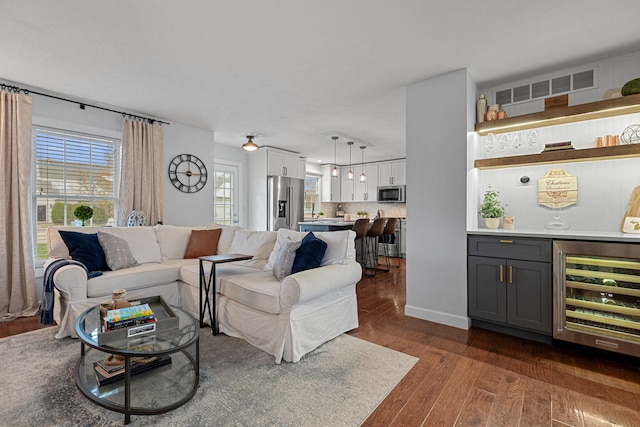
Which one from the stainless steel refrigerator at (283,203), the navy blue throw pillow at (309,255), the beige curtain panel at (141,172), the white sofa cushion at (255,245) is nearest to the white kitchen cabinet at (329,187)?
the stainless steel refrigerator at (283,203)

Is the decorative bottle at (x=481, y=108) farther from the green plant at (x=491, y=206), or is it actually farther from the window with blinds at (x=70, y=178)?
the window with blinds at (x=70, y=178)

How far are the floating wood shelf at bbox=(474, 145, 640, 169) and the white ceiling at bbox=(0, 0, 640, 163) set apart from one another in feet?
2.84

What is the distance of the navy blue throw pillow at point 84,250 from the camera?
3.00m

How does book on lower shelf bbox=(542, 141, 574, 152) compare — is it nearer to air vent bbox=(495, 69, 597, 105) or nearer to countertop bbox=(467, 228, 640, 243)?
air vent bbox=(495, 69, 597, 105)

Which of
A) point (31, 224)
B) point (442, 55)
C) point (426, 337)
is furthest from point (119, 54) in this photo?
point (426, 337)

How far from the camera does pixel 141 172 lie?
4289mm

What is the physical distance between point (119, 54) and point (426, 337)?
12.6 feet

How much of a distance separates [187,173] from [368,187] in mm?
4741

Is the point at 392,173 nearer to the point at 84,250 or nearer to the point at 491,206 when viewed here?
the point at 491,206

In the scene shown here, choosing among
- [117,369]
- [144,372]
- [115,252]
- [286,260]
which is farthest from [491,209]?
[115,252]

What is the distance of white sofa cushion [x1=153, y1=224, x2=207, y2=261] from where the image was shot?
389 cm

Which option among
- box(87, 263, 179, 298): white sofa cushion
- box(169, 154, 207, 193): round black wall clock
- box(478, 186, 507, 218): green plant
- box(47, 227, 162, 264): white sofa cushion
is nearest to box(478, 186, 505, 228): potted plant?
box(478, 186, 507, 218): green plant

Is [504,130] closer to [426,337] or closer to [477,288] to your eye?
[477,288]

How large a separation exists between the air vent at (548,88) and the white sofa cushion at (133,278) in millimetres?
4179
